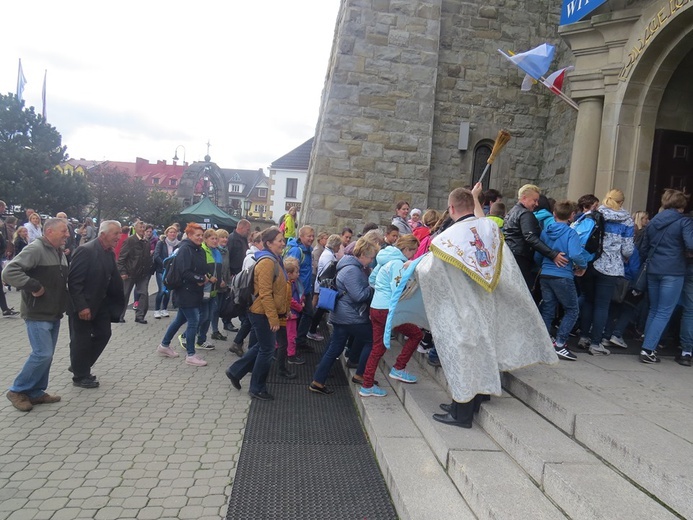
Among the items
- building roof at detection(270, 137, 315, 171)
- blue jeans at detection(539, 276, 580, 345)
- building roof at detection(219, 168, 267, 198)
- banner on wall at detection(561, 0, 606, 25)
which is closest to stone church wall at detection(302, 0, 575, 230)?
banner on wall at detection(561, 0, 606, 25)

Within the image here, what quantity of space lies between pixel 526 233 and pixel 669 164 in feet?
12.5

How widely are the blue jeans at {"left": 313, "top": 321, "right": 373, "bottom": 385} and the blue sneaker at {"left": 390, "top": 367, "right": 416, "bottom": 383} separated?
0.33 metres

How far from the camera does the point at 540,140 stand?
1161cm

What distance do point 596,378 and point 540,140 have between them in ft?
27.5

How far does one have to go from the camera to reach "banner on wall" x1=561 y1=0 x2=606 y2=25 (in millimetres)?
7459

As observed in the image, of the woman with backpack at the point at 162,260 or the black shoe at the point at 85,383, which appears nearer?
the black shoe at the point at 85,383

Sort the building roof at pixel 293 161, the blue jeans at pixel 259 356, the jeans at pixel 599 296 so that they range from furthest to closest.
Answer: the building roof at pixel 293 161
the jeans at pixel 599 296
the blue jeans at pixel 259 356

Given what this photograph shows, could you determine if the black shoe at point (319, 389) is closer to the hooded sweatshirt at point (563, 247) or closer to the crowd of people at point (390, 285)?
the crowd of people at point (390, 285)

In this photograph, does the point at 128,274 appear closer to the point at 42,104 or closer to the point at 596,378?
the point at 596,378

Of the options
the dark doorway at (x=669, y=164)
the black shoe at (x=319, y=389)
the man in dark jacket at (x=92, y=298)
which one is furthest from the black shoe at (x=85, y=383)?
the dark doorway at (x=669, y=164)

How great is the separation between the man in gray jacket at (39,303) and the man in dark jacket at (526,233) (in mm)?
4565

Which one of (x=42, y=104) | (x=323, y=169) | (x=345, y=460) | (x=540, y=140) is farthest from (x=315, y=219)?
(x=42, y=104)

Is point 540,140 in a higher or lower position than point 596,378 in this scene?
higher

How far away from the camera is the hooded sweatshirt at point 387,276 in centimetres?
489
